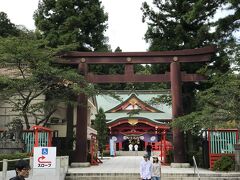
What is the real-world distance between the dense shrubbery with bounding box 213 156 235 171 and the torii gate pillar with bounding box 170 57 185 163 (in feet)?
9.28

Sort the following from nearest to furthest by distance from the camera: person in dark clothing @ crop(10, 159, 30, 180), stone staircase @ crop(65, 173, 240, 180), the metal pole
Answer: person in dark clothing @ crop(10, 159, 30, 180)
the metal pole
stone staircase @ crop(65, 173, 240, 180)

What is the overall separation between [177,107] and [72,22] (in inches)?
386

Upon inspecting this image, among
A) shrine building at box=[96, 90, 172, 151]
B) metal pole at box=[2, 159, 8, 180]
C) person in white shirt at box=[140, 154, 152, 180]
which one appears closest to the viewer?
Result: metal pole at box=[2, 159, 8, 180]

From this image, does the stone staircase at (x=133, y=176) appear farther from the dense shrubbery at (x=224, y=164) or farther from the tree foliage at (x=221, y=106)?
the tree foliage at (x=221, y=106)

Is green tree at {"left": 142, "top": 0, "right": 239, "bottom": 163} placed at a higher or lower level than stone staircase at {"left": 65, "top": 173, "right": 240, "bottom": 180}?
higher

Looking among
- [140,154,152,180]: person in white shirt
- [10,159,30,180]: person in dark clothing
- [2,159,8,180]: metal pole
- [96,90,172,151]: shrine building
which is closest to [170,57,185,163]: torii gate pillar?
[140,154,152,180]: person in white shirt

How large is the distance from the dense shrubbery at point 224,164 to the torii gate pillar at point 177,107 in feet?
9.28

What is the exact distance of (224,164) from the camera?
2000 centimetres

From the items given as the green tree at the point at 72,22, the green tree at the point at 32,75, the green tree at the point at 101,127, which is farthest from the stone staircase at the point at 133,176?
the green tree at the point at 101,127

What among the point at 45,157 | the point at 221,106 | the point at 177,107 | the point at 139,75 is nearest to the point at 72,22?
the point at 139,75

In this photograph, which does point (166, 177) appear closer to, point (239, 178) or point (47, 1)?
point (239, 178)

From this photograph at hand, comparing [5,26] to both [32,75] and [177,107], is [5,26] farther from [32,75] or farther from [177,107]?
[177,107]

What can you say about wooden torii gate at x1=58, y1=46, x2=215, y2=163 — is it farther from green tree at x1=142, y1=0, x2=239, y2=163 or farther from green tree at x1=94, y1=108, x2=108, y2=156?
green tree at x1=94, y1=108, x2=108, y2=156

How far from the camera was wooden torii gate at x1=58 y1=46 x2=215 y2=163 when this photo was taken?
2300 centimetres
